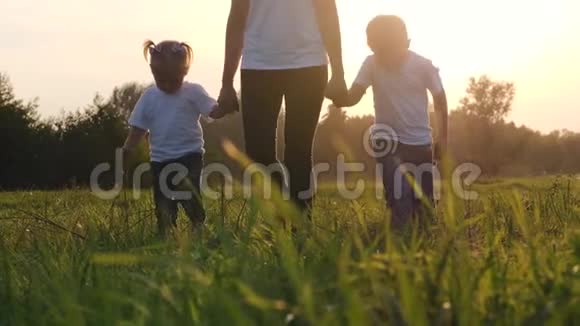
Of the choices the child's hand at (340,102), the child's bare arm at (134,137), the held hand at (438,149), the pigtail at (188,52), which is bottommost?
the held hand at (438,149)

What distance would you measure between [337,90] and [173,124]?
254cm

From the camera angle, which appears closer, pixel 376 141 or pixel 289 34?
pixel 289 34

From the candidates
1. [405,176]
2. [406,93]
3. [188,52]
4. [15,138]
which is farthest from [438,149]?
[15,138]

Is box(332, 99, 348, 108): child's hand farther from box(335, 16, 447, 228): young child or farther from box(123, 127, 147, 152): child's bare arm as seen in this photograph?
box(123, 127, 147, 152): child's bare arm

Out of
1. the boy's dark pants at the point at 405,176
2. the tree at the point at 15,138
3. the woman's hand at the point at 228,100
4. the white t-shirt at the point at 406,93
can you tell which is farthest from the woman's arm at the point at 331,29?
the tree at the point at 15,138

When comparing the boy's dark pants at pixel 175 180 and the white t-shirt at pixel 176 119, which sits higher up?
the white t-shirt at pixel 176 119

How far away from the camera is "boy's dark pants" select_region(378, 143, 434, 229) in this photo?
751cm

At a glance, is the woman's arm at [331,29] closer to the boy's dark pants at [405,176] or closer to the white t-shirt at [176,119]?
the boy's dark pants at [405,176]

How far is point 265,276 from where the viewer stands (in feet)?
10.2

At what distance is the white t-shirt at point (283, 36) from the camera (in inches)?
228

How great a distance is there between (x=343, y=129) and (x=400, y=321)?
2926 inches

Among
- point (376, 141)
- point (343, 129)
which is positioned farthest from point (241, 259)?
point (343, 129)

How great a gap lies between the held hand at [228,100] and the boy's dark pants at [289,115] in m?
0.10

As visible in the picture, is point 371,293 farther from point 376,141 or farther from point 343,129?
point 343,129
